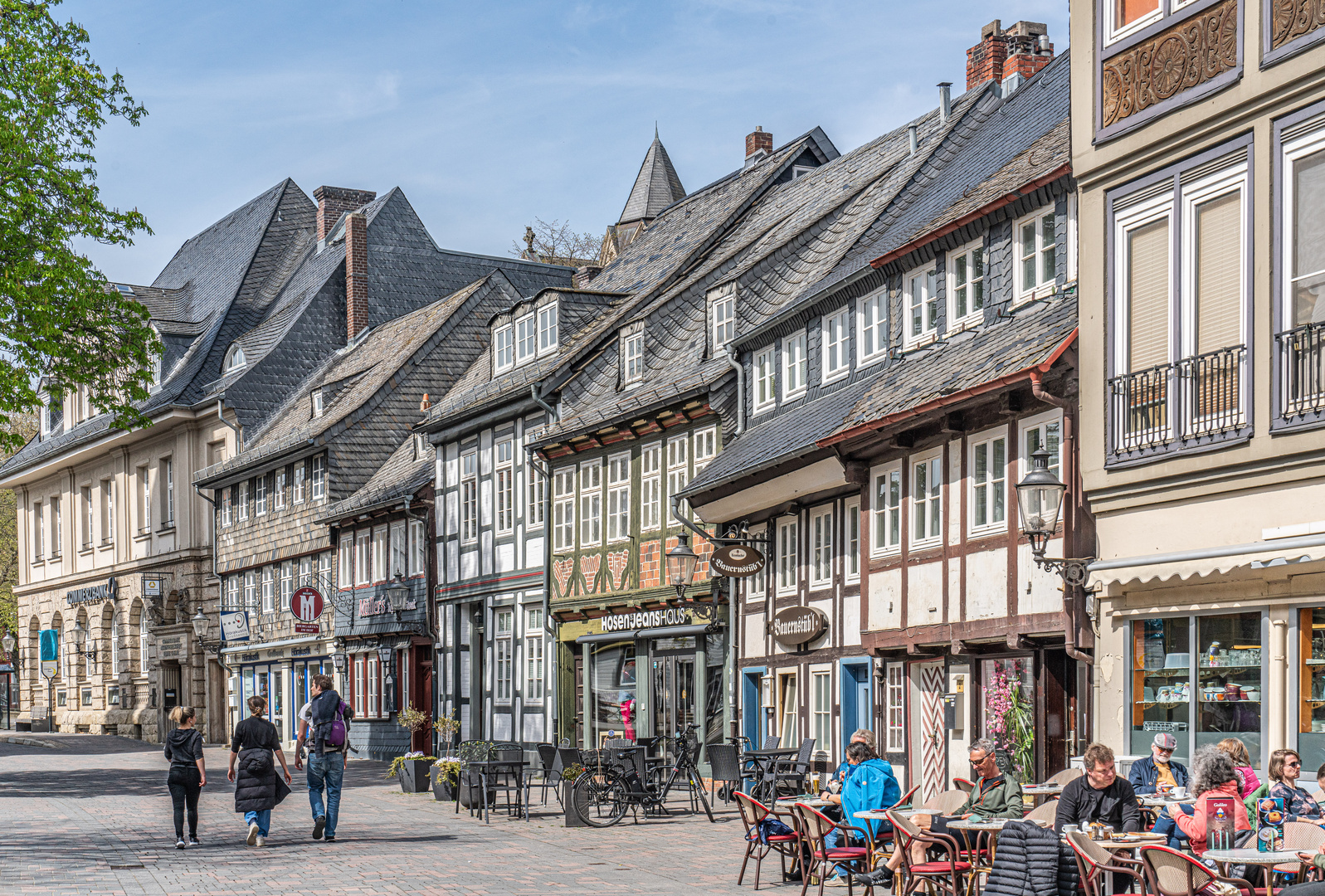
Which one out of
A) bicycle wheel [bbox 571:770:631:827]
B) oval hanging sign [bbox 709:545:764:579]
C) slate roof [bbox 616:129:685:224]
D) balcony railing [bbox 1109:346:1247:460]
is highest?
slate roof [bbox 616:129:685:224]

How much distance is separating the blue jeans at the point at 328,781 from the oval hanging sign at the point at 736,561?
21.7 ft

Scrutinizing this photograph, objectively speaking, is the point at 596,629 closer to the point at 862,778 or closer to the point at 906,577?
A: the point at 906,577

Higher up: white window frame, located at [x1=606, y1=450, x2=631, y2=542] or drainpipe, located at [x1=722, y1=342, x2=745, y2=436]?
drainpipe, located at [x1=722, y1=342, x2=745, y2=436]

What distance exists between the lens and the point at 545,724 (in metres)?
30.0

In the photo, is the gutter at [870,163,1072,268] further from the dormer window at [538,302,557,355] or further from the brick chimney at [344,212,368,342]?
the brick chimney at [344,212,368,342]

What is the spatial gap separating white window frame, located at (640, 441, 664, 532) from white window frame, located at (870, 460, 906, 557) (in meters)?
7.15

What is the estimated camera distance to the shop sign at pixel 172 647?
47031 millimetres

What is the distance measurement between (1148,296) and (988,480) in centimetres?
334

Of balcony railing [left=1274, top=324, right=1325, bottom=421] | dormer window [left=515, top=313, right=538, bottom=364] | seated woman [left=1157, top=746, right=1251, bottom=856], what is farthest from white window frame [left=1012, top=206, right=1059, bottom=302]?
dormer window [left=515, top=313, right=538, bottom=364]

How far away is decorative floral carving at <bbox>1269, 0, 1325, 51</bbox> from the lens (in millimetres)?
12375

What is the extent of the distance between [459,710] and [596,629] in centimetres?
646

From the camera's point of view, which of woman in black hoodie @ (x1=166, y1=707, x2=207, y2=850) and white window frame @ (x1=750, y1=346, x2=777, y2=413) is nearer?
woman in black hoodie @ (x1=166, y1=707, x2=207, y2=850)

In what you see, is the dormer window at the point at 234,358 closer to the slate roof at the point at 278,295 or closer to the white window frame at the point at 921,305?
the slate roof at the point at 278,295

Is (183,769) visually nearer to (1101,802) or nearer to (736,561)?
(736,561)
